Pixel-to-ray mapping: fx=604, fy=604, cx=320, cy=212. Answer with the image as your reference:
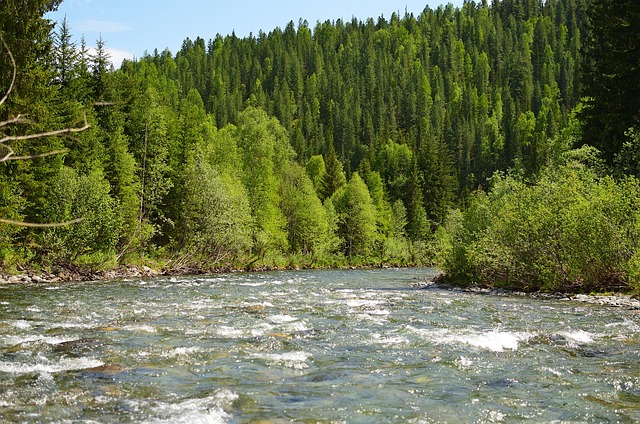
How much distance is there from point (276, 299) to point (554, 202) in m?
12.3

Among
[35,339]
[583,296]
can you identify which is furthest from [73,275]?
[583,296]

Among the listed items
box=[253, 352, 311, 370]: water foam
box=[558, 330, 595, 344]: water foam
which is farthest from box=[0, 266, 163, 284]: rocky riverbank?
box=[558, 330, 595, 344]: water foam

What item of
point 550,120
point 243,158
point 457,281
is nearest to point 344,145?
point 550,120

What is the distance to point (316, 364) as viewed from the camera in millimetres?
10477

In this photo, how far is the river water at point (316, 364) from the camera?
25.2 feet

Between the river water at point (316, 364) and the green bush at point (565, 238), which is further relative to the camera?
the green bush at point (565, 238)

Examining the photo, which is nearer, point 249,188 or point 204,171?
point 204,171

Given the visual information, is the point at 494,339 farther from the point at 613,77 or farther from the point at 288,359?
the point at 613,77

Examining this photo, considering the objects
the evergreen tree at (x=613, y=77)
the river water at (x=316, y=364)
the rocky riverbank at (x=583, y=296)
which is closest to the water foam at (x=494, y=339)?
Result: the river water at (x=316, y=364)

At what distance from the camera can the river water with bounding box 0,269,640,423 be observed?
7.69 meters

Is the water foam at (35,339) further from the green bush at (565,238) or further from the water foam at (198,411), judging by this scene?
the green bush at (565,238)

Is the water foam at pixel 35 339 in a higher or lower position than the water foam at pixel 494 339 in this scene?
higher

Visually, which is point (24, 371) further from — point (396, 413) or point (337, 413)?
point (396, 413)

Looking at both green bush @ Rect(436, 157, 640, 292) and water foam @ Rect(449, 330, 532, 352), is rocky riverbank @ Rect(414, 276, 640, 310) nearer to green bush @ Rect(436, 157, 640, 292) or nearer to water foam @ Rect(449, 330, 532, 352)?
green bush @ Rect(436, 157, 640, 292)
